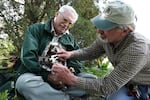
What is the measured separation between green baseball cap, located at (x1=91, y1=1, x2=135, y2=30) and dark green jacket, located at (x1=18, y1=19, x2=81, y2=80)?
83 cm

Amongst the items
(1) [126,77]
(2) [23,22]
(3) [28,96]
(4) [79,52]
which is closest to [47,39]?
(4) [79,52]

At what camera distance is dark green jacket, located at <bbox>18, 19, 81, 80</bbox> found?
10.1 feet

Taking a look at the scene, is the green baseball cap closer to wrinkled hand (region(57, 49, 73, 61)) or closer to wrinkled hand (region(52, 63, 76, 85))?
wrinkled hand (region(52, 63, 76, 85))

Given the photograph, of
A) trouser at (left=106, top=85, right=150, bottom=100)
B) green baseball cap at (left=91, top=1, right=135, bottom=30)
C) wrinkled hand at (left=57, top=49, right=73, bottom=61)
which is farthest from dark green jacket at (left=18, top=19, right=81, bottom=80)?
green baseball cap at (left=91, top=1, right=135, bottom=30)

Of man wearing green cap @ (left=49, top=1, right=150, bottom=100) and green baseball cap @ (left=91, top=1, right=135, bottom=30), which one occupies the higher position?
green baseball cap @ (left=91, top=1, right=135, bottom=30)

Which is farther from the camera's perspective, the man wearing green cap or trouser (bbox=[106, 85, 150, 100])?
trouser (bbox=[106, 85, 150, 100])

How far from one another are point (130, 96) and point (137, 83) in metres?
0.12

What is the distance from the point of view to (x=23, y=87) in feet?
10.0

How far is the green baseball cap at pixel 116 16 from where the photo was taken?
2.44 metres

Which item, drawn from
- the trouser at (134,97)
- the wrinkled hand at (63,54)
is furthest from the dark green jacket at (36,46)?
the trouser at (134,97)

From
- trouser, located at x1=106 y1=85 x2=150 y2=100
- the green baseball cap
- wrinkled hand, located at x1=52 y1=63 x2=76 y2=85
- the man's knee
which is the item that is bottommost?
trouser, located at x1=106 y1=85 x2=150 y2=100

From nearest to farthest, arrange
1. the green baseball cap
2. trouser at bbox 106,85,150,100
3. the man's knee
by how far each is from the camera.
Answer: the green baseball cap → trouser at bbox 106,85,150,100 → the man's knee

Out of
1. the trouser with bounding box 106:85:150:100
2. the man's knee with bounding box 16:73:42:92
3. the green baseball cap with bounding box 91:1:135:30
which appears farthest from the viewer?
the man's knee with bounding box 16:73:42:92

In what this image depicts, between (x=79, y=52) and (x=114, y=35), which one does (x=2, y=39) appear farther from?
(x=114, y=35)
